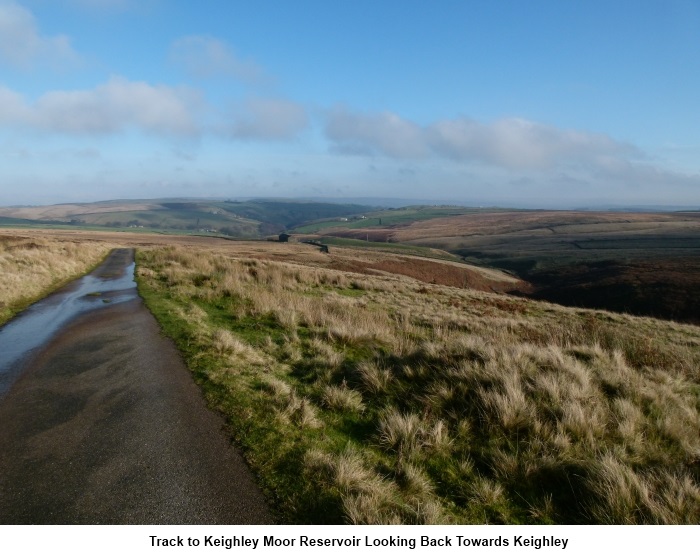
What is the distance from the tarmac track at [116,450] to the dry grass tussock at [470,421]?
627mm

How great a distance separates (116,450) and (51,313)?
37.3ft

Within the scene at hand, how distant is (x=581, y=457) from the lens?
5141 millimetres

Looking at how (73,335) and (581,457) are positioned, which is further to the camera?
(73,335)

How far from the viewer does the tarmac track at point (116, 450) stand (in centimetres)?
420

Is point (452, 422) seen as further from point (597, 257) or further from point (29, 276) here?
point (597, 257)

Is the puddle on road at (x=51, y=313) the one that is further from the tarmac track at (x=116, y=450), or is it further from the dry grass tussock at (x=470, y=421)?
the dry grass tussock at (x=470, y=421)

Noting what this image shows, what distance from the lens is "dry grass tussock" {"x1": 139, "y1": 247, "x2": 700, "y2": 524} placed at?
4.29 meters

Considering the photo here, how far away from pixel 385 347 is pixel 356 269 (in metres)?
37.5

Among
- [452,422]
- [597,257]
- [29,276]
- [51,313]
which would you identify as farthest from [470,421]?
[597,257]

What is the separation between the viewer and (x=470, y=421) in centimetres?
620

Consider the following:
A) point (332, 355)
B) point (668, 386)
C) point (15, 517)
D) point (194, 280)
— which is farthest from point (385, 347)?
point (194, 280)

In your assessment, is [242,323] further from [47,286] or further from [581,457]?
[47,286]

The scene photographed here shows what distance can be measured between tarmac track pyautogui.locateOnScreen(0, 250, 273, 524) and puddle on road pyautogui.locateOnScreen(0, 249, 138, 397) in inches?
25.9
